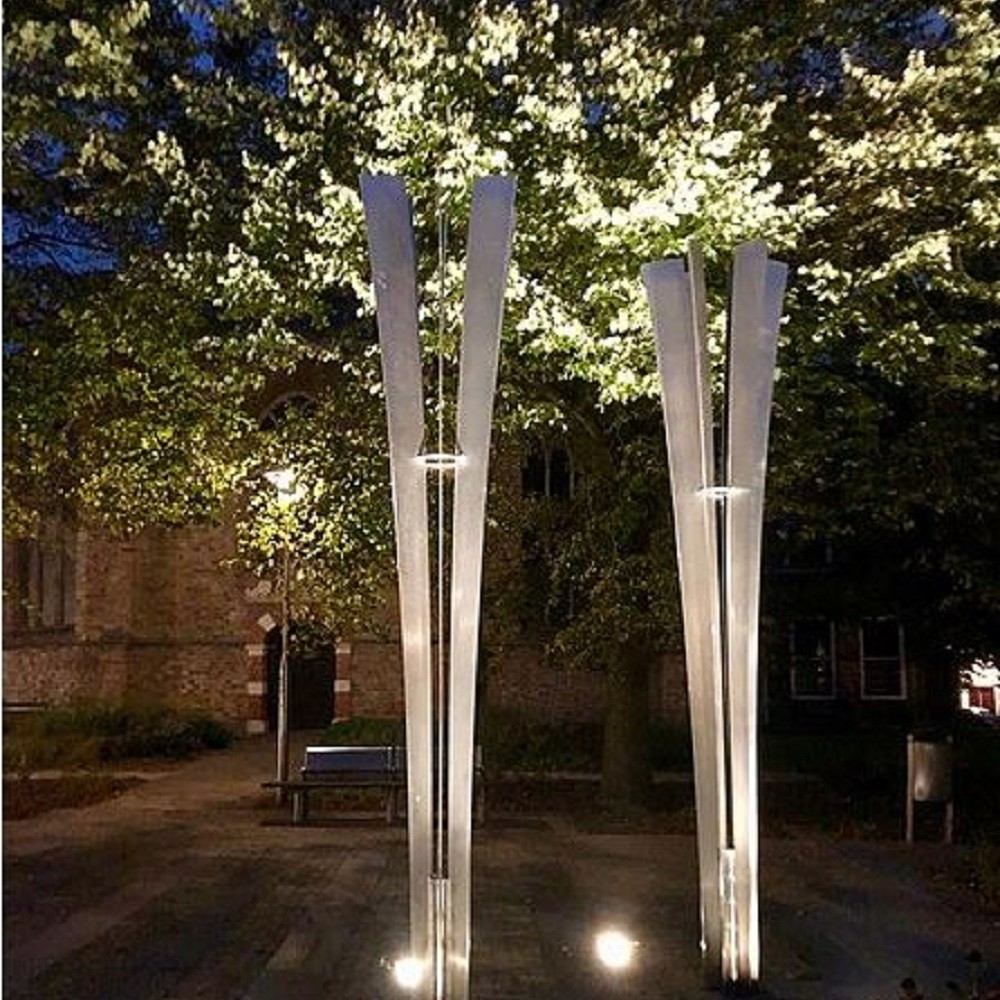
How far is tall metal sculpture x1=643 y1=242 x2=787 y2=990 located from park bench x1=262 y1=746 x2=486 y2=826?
8.31m

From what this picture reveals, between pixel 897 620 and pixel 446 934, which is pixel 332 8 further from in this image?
pixel 897 620

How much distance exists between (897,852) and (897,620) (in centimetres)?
714

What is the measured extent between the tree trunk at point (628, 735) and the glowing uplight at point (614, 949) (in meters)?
7.08

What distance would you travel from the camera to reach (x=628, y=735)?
16.9m

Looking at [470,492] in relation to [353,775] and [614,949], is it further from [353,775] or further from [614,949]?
[353,775]

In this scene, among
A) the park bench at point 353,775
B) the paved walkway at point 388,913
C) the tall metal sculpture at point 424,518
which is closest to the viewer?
the tall metal sculpture at point 424,518

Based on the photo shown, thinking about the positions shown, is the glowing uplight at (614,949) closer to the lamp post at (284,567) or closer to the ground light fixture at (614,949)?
the ground light fixture at (614,949)

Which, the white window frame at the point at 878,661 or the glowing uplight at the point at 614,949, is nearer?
the glowing uplight at the point at 614,949

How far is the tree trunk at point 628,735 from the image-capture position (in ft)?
54.5

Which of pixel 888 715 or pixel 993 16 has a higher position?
pixel 993 16

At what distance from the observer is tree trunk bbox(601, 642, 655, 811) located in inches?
654

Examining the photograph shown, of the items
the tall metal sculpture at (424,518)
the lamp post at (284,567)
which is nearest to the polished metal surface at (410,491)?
the tall metal sculpture at (424,518)

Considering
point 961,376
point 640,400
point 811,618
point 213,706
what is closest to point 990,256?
point 961,376

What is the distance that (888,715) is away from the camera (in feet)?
109
